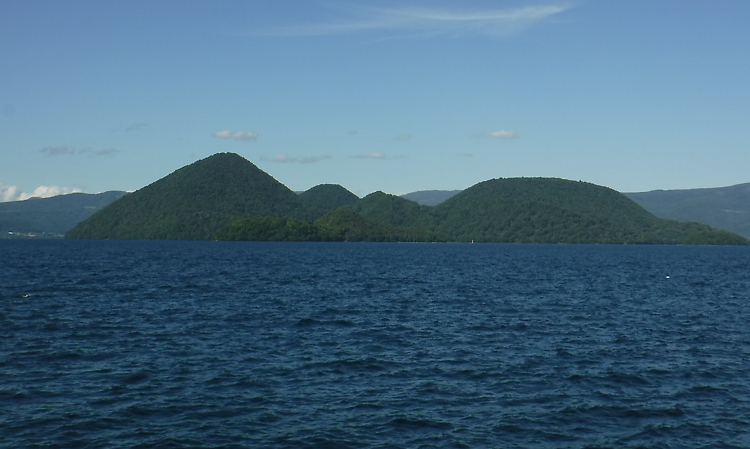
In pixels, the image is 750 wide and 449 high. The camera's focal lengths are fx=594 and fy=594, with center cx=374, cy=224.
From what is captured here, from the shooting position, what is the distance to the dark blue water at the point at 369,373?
74.6 ft

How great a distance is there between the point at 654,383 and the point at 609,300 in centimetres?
3820

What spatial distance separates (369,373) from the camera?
3166 cm

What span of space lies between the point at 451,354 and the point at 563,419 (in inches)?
481

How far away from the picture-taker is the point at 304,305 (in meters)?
59.4

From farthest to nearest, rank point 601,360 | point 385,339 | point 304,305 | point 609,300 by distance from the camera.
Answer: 1. point 609,300
2. point 304,305
3. point 385,339
4. point 601,360

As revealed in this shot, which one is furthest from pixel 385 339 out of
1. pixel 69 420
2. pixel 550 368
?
pixel 69 420

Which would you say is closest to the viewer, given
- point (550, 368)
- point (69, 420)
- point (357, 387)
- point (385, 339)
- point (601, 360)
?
point (69, 420)

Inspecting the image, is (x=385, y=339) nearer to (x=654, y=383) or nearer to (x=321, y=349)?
(x=321, y=349)

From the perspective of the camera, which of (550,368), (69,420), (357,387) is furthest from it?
(550,368)

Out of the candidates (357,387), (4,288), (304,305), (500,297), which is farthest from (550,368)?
(4,288)

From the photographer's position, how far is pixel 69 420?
Answer: 76.3 ft

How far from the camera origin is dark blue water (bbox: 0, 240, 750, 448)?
22.7 m

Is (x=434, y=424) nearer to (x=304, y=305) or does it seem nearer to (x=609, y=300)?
(x=304, y=305)

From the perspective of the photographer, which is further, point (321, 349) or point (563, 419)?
point (321, 349)
